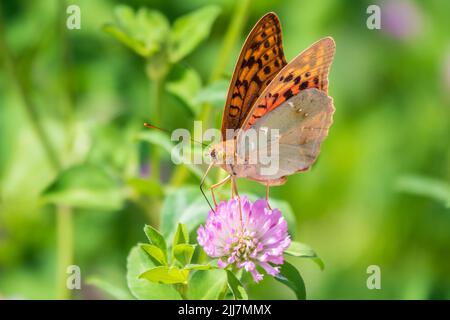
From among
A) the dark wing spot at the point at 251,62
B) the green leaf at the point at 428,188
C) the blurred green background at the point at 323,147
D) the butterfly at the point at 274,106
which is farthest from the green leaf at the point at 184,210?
the green leaf at the point at 428,188

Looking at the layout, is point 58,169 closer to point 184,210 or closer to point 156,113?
point 156,113

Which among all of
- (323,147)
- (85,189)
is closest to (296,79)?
(85,189)

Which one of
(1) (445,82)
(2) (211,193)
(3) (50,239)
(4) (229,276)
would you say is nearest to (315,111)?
(2) (211,193)

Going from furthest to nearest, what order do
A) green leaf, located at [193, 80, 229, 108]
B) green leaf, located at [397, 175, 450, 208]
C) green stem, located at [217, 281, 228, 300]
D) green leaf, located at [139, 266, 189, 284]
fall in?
green leaf, located at [397, 175, 450, 208] < green leaf, located at [193, 80, 229, 108] < green stem, located at [217, 281, 228, 300] < green leaf, located at [139, 266, 189, 284]

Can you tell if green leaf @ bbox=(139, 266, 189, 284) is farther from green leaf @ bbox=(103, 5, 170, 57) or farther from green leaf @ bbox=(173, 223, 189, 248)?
green leaf @ bbox=(103, 5, 170, 57)

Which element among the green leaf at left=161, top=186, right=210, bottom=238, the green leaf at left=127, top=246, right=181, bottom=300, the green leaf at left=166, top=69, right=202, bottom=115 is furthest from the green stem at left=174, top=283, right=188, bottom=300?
the green leaf at left=166, top=69, right=202, bottom=115
